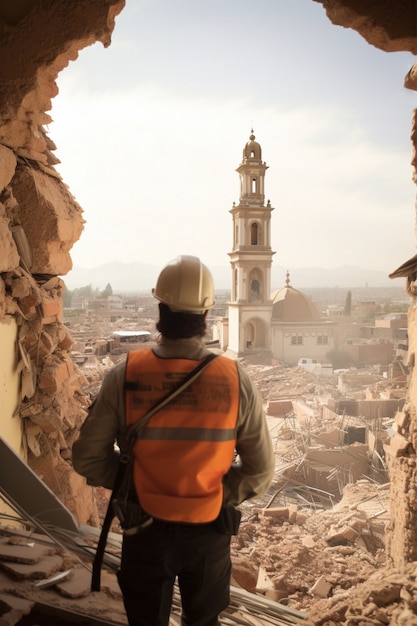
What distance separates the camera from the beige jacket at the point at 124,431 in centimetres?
178

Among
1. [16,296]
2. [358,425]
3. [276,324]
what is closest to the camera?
[16,296]

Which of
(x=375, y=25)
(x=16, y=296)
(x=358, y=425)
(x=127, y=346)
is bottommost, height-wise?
(x=358, y=425)

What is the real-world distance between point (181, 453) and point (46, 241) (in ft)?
8.30

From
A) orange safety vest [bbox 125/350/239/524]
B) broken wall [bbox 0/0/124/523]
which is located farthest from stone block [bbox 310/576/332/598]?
orange safety vest [bbox 125/350/239/524]

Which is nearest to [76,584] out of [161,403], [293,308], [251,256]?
[161,403]

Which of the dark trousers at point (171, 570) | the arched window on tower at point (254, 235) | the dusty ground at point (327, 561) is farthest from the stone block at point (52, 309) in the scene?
the arched window on tower at point (254, 235)

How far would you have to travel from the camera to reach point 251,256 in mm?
30672

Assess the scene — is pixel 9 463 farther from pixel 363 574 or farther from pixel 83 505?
pixel 363 574

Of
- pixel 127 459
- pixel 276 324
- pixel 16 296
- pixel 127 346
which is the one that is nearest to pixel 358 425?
pixel 127 346

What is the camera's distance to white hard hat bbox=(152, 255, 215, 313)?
1.85 meters

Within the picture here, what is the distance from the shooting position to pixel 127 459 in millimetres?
1715

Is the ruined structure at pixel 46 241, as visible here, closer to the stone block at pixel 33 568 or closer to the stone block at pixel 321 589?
the stone block at pixel 33 568

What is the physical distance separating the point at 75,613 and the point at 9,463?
100 cm

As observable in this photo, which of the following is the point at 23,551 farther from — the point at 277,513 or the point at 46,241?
the point at 277,513
